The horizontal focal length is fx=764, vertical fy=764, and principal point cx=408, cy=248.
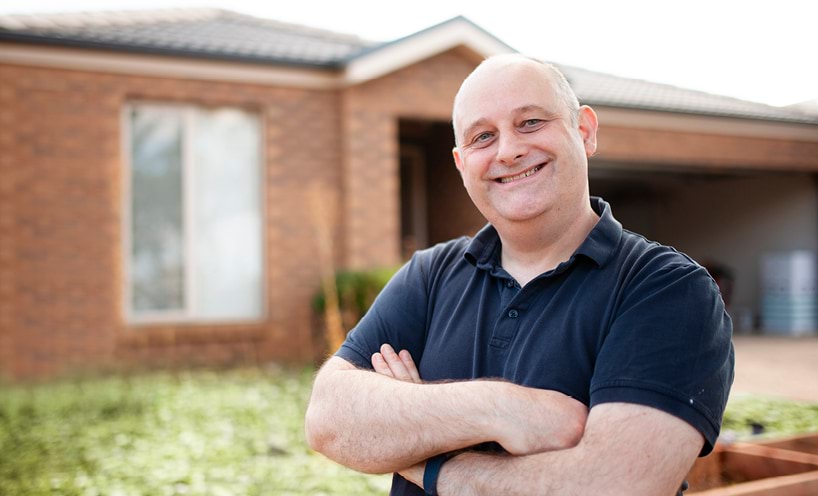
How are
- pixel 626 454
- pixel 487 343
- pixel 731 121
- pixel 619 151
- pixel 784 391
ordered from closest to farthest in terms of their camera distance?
pixel 626 454, pixel 487 343, pixel 784 391, pixel 619 151, pixel 731 121

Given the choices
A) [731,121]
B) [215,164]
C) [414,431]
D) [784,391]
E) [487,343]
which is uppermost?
[731,121]

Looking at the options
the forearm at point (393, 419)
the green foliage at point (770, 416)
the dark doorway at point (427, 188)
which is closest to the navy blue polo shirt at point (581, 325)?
the forearm at point (393, 419)

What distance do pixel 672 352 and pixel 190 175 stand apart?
7.98 metres

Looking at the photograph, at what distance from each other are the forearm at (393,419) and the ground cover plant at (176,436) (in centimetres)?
232

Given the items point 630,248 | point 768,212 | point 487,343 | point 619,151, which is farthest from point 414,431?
point 768,212

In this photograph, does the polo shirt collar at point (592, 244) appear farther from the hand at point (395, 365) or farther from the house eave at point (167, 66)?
the house eave at point (167, 66)

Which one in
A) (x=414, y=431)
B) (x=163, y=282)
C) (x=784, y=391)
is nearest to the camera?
(x=414, y=431)

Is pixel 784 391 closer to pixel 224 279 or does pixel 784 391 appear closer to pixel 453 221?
pixel 453 221

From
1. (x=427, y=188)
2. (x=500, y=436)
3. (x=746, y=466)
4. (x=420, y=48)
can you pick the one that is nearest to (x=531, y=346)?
(x=500, y=436)

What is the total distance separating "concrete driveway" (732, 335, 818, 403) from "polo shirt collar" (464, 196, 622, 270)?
19.4 ft

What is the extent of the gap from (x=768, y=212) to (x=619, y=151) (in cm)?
621

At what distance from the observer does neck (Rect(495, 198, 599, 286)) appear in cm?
193

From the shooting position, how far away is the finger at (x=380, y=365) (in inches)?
80.0

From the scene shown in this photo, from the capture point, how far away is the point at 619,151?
1164 centimetres
